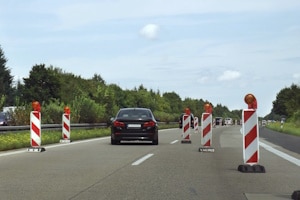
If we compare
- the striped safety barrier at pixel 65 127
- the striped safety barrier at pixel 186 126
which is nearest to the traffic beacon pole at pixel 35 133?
the striped safety barrier at pixel 65 127

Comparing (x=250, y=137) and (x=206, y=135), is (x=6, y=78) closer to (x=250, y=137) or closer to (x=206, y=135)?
(x=206, y=135)

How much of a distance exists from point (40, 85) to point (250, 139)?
251 feet

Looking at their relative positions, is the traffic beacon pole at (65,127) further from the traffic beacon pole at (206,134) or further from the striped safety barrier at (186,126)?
the traffic beacon pole at (206,134)

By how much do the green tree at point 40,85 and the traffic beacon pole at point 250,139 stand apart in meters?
73.4

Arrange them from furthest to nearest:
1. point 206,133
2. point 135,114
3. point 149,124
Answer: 1. point 135,114
2. point 149,124
3. point 206,133

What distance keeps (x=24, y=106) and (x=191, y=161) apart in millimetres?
15964

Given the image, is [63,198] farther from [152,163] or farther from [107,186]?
[152,163]

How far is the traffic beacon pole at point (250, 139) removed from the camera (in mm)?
11414

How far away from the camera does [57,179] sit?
394 inches

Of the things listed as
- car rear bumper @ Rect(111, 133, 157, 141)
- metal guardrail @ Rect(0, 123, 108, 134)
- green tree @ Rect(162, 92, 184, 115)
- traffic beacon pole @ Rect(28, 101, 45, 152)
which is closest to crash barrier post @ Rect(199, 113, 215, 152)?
car rear bumper @ Rect(111, 133, 157, 141)

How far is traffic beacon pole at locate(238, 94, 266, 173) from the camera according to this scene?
37.4 ft

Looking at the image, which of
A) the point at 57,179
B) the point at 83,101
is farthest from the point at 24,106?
the point at 57,179

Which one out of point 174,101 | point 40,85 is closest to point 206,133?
point 40,85

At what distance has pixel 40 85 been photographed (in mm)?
85062
